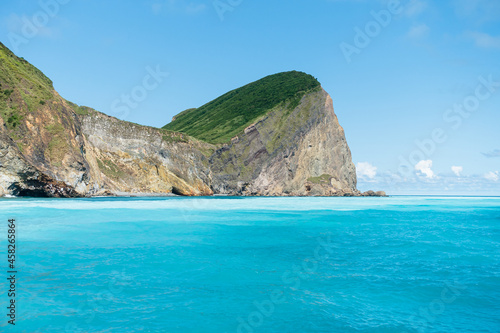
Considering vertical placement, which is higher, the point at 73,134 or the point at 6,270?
the point at 73,134

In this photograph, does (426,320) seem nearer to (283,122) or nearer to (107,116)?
(107,116)

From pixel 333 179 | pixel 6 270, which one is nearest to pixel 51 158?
pixel 6 270

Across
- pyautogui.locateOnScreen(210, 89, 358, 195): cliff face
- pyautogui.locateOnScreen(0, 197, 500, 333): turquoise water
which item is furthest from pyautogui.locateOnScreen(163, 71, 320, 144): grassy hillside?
pyautogui.locateOnScreen(0, 197, 500, 333): turquoise water

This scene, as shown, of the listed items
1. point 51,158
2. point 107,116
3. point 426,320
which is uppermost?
point 107,116

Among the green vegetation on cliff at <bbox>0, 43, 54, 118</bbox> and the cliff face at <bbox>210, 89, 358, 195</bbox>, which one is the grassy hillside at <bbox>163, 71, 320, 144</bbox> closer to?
the cliff face at <bbox>210, 89, 358, 195</bbox>

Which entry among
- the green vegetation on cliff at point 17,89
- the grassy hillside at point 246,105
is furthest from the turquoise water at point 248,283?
the grassy hillside at point 246,105
